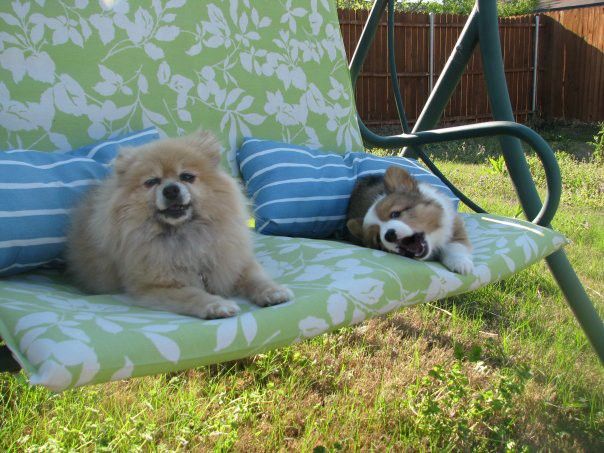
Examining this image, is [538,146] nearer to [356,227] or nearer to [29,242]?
[356,227]

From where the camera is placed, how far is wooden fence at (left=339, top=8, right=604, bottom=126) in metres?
9.18

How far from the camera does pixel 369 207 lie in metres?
2.21

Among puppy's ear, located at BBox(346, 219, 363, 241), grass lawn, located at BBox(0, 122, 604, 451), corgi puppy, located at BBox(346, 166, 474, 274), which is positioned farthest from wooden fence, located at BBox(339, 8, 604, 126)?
puppy's ear, located at BBox(346, 219, 363, 241)

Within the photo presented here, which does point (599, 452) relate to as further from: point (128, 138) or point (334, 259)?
point (128, 138)

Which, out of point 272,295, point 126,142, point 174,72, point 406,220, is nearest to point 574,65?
point 406,220

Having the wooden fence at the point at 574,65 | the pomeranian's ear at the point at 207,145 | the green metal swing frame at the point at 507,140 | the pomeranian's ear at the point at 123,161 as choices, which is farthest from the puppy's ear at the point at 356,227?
the wooden fence at the point at 574,65

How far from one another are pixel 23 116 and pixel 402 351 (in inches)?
65.0

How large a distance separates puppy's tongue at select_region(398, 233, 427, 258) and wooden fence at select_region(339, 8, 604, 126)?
6915 mm

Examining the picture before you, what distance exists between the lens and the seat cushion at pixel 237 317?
3.65 ft

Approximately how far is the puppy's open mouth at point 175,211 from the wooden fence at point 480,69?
7.32m

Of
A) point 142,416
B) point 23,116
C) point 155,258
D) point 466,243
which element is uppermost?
point 23,116

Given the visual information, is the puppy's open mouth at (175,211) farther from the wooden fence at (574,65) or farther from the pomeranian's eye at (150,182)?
the wooden fence at (574,65)

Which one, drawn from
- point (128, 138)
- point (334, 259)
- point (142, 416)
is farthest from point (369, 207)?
point (142, 416)

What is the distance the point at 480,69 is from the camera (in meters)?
9.92
